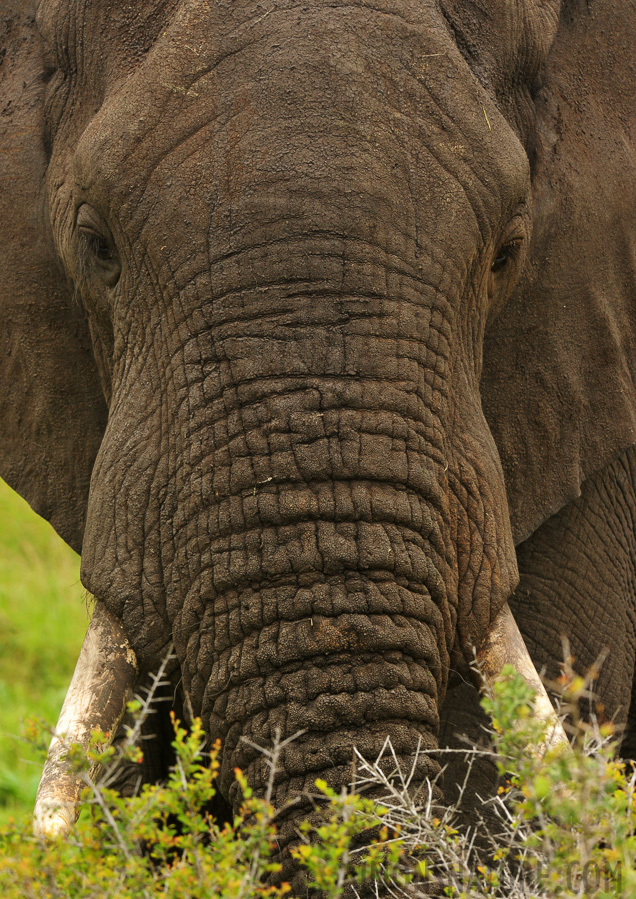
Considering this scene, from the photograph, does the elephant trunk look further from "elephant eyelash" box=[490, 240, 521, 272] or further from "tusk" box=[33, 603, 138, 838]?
"elephant eyelash" box=[490, 240, 521, 272]

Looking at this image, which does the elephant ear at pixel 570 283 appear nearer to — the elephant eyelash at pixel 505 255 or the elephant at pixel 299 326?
the elephant at pixel 299 326

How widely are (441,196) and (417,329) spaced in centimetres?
27

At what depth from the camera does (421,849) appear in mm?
1987

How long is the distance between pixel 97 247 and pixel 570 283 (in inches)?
46.0

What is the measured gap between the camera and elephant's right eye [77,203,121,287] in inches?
105

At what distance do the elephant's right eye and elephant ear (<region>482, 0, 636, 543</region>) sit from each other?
0.91 m

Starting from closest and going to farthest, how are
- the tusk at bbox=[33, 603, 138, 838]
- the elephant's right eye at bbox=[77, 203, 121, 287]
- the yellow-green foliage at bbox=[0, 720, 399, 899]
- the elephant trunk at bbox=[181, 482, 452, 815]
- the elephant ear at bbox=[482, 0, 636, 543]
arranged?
the yellow-green foliage at bbox=[0, 720, 399, 899]
the elephant trunk at bbox=[181, 482, 452, 815]
the tusk at bbox=[33, 603, 138, 838]
the elephant's right eye at bbox=[77, 203, 121, 287]
the elephant ear at bbox=[482, 0, 636, 543]

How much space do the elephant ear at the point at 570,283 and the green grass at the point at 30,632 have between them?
2.16m

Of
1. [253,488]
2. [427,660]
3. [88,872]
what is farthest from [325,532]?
[88,872]

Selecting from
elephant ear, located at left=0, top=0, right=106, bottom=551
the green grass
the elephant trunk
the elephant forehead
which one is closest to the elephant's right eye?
the elephant forehead

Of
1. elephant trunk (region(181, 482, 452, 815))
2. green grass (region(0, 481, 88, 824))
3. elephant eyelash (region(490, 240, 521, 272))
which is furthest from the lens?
green grass (region(0, 481, 88, 824))

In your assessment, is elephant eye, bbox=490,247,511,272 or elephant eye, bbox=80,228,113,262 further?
elephant eye, bbox=490,247,511,272

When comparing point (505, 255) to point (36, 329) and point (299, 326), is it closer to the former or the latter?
point (299, 326)

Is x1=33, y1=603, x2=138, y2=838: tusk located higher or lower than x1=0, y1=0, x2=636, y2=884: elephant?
lower
